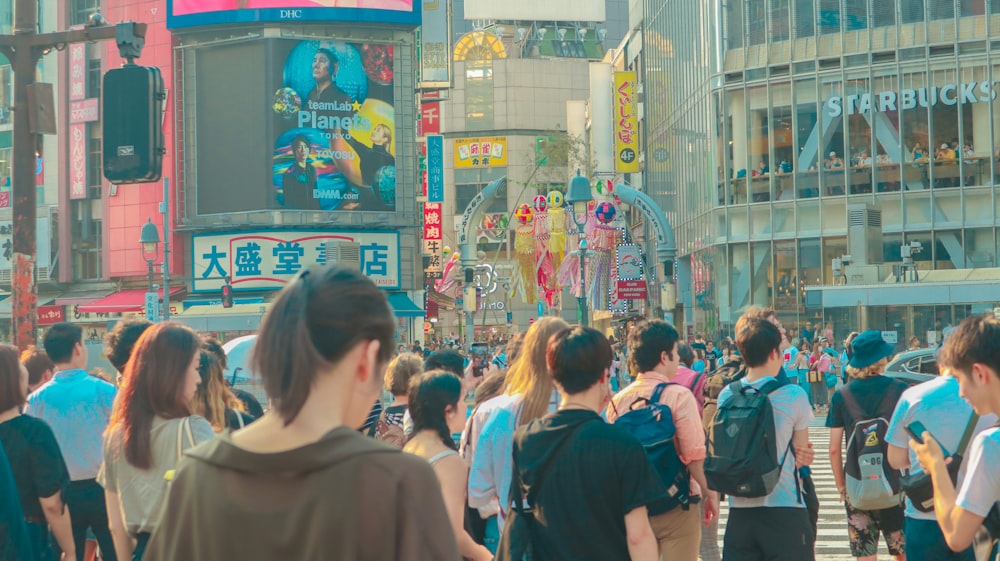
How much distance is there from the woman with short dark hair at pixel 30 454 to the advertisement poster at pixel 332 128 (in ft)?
155

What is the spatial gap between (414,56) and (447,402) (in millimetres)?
50669

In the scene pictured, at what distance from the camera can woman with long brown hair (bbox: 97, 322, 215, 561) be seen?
5.12m

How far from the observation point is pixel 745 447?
665 centimetres

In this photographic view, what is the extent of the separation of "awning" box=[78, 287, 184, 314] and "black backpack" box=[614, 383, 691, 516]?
48007 millimetres

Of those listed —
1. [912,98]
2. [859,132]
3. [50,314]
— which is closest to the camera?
[912,98]

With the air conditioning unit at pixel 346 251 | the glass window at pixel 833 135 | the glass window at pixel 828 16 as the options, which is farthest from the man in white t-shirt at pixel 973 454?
the air conditioning unit at pixel 346 251

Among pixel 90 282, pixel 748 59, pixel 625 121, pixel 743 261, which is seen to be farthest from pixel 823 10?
pixel 90 282

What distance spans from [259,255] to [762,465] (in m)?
47.7

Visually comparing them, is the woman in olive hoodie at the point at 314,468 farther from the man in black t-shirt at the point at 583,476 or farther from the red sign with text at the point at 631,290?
the red sign with text at the point at 631,290

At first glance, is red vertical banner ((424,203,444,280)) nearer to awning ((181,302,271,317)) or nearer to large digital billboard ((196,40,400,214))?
large digital billboard ((196,40,400,214))

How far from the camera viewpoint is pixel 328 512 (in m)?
2.59

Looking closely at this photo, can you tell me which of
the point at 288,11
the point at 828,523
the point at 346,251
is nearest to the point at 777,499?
the point at 828,523

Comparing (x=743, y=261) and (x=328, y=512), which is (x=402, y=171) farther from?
(x=328, y=512)

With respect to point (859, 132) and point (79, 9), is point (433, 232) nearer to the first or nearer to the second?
point (79, 9)
